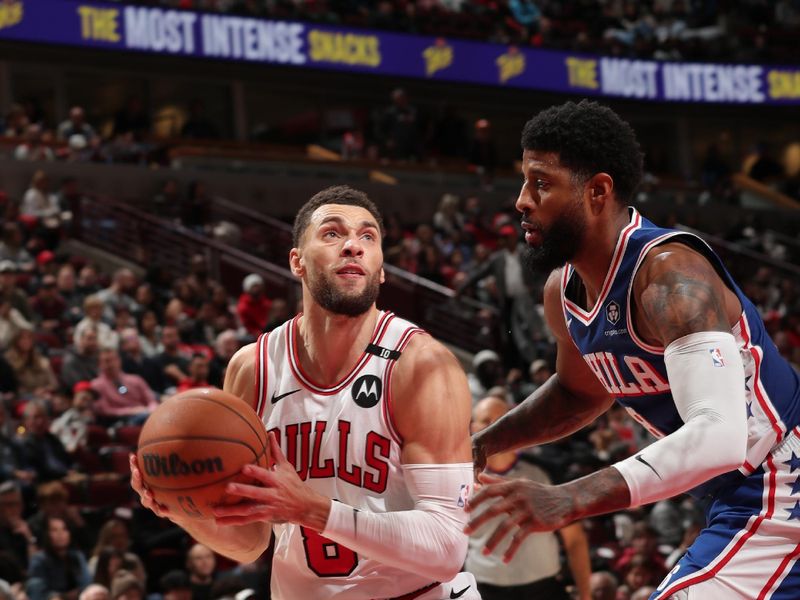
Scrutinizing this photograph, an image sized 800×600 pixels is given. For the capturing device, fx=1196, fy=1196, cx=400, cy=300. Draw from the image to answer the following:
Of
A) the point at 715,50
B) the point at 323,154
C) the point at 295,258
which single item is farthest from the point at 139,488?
the point at 715,50

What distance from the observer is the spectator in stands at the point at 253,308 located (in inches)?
487

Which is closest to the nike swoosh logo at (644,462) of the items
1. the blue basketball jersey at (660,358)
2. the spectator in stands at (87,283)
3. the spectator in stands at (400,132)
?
the blue basketball jersey at (660,358)

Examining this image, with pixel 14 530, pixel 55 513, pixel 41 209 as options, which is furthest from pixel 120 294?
pixel 14 530

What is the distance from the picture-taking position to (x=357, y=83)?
73.5 feet

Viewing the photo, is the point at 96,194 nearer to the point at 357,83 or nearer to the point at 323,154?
the point at 323,154

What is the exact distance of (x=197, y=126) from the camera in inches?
741

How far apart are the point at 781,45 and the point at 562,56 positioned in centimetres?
575

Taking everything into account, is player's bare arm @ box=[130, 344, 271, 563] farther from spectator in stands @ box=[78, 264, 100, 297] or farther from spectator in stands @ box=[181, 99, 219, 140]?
spectator in stands @ box=[181, 99, 219, 140]

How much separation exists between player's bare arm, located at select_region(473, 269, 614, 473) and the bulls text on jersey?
485 millimetres

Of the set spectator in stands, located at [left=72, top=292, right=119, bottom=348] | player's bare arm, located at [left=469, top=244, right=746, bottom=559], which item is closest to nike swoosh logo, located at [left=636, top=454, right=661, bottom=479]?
player's bare arm, located at [left=469, top=244, right=746, bottom=559]

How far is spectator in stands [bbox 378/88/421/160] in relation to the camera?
19844 millimetres

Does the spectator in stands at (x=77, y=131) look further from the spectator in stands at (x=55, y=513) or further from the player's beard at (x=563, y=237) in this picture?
the player's beard at (x=563, y=237)

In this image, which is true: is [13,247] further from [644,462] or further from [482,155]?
[482,155]

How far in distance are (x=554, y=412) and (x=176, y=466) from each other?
1.41 meters
